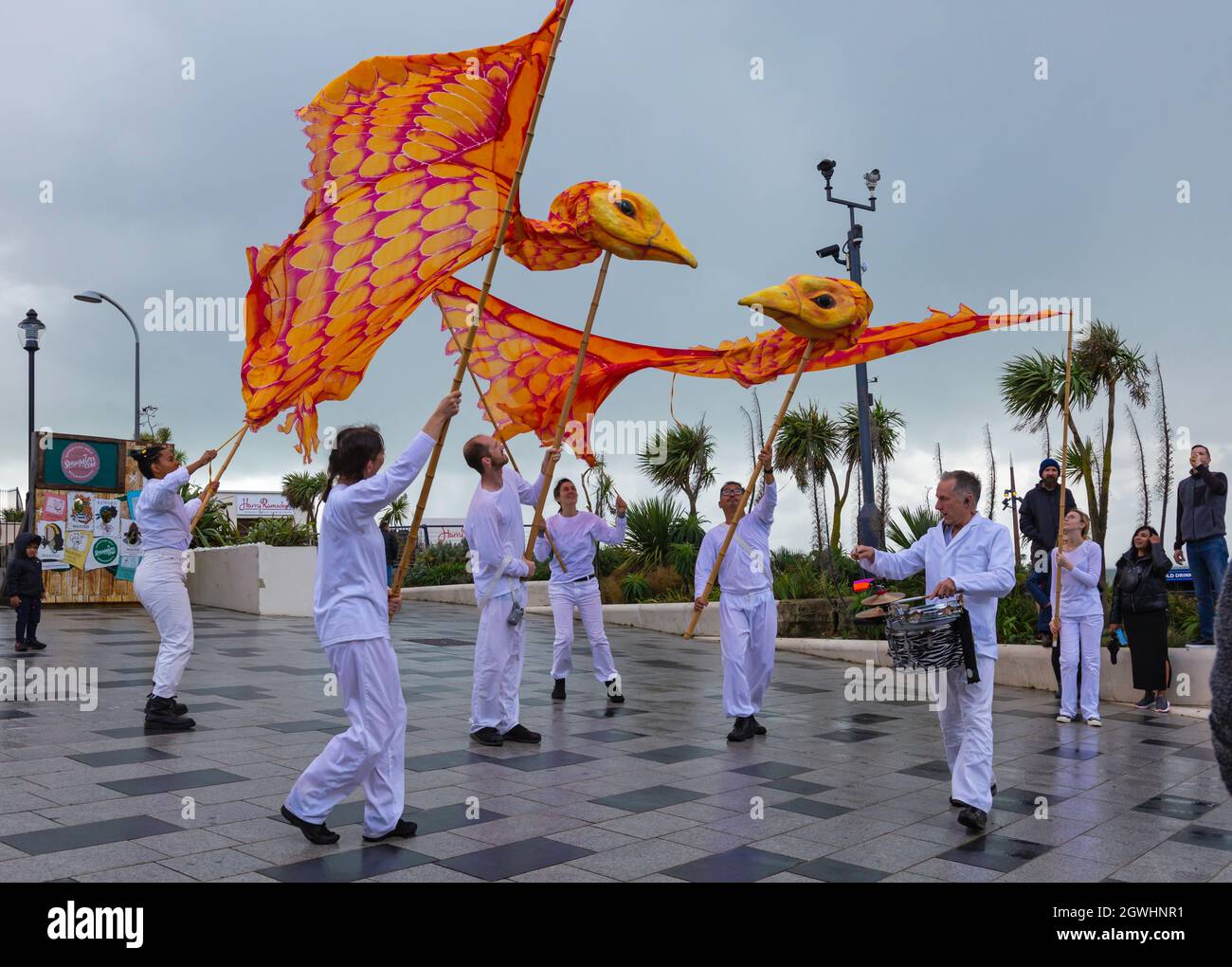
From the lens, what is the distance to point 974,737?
5.25 metres

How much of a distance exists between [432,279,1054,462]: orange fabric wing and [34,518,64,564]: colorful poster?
13859mm

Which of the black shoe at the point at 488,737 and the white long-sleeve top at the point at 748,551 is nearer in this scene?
the black shoe at the point at 488,737

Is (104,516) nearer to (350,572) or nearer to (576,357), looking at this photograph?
(576,357)

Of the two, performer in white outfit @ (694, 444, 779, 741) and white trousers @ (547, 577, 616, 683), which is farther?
white trousers @ (547, 577, 616, 683)

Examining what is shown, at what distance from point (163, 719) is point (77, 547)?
1439cm

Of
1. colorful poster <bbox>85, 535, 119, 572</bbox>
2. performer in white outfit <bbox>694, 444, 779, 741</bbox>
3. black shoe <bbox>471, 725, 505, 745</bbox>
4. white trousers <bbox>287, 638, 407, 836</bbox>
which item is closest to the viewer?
white trousers <bbox>287, 638, 407, 836</bbox>

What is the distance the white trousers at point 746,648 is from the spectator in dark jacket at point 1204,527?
502 cm

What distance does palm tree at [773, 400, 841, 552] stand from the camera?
24.3 metres

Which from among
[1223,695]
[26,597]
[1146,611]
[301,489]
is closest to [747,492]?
[1146,611]

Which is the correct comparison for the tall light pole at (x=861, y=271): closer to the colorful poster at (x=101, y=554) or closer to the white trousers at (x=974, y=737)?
the white trousers at (x=974, y=737)

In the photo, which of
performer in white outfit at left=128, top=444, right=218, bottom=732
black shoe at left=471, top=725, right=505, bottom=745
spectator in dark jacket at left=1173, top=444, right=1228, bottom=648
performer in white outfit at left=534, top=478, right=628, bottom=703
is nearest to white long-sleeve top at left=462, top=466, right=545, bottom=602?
black shoe at left=471, top=725, right=505, bottom=745

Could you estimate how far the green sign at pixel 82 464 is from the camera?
1942 centimetres

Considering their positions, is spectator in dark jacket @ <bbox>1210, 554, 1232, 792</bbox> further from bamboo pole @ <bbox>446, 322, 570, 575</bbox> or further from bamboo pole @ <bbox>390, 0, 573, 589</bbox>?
bamboo pole @ <bbox>446, 322, 570, 575</bbox>

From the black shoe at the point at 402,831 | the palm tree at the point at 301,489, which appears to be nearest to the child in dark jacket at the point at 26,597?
the black shoe at the point at 402,831
